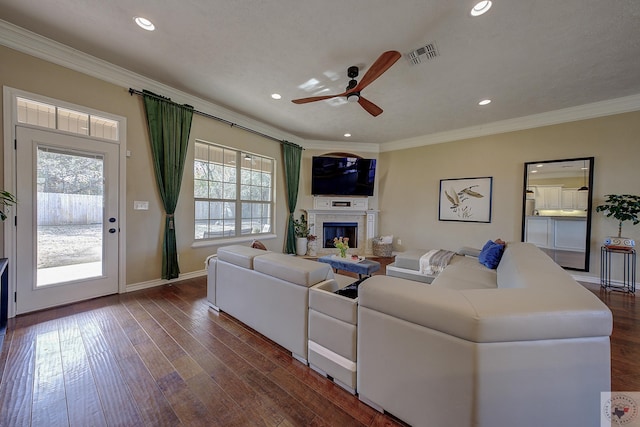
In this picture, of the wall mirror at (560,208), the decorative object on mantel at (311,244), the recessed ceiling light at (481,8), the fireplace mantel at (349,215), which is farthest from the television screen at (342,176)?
the recessed ceiling light at (481,8)

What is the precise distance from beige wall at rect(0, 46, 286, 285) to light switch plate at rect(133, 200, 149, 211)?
0.04 metres

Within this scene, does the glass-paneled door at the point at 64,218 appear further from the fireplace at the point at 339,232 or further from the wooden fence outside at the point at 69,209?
the fireplace at the point at 339,232

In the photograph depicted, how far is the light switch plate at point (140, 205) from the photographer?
3057 mm

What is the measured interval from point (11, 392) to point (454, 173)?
6.13 meters

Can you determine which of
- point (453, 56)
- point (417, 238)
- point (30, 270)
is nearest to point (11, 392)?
point (30, 270)

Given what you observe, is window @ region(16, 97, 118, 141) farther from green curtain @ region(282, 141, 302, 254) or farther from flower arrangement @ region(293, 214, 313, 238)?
flower arrangement @ region(293, 214, 313, 238)

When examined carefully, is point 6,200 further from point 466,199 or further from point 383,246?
point 466,199

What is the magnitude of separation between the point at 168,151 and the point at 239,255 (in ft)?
7.27

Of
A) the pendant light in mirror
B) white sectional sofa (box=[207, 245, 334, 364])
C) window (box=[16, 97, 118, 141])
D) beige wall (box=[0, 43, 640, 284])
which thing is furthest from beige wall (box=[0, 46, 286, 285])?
the pendant light in mirror

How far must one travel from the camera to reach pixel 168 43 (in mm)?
2340

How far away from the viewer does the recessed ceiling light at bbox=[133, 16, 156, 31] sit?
80.6 inches

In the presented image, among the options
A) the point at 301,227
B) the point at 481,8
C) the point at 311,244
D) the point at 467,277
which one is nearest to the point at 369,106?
the point at 481,8

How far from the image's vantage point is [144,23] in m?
2.09

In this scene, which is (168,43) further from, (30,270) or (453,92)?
(453,92)
